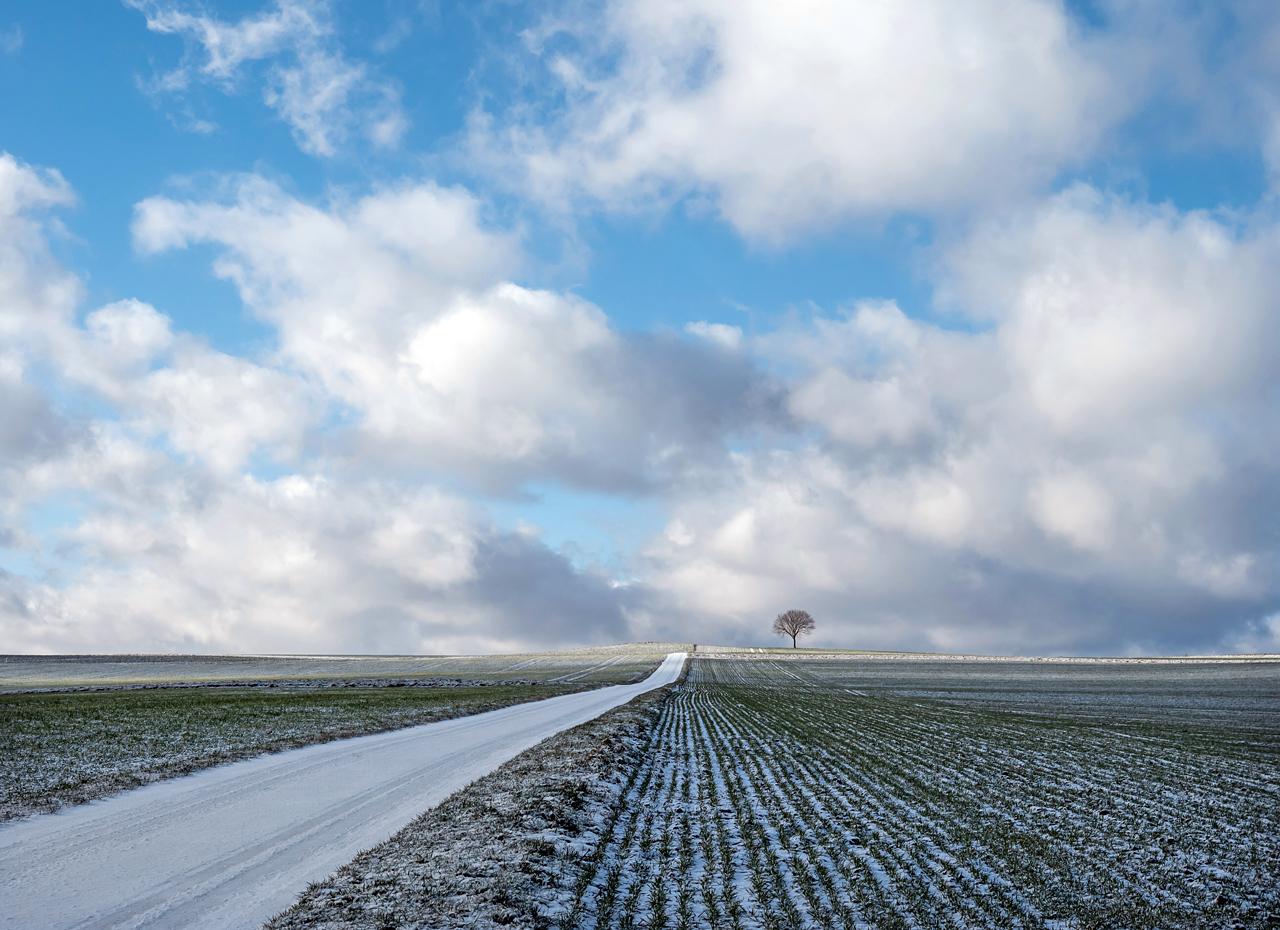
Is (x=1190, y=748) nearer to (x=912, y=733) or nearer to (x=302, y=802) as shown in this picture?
(x=912, y=733)

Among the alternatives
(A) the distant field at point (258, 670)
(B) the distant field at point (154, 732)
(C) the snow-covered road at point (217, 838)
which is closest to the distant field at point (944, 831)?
(C) the snow-covered road at point (217, 838)

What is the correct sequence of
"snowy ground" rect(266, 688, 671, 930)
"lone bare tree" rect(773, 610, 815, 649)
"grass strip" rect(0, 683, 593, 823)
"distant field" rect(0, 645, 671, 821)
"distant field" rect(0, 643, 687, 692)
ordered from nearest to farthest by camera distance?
"snowy ground" rect(266, 688, 671, 930)
"grass strip" rect(0, 683, 593, 823)
"distant field" rect(0, 645, 671, 821)
"distant field" rect(0, 643, 687, 692)
"lone bare tree" rect(773, 610, 815, 649)

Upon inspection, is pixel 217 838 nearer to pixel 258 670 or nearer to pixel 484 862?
pixel 484 862

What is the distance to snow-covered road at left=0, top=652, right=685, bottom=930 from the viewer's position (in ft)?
29.7

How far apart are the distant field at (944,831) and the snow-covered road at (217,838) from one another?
4.21 meters

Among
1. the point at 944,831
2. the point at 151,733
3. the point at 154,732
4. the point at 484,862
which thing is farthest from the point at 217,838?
the point at 154,732

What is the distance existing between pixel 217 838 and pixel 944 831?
1210 centimetres

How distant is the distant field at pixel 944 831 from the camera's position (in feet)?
29.6

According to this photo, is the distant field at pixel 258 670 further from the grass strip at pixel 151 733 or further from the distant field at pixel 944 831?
the distant field at pixel 944 831

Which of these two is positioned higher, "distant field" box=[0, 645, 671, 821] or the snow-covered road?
the snow-covered road

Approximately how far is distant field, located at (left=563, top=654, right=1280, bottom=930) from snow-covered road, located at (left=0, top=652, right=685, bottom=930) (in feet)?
13.8

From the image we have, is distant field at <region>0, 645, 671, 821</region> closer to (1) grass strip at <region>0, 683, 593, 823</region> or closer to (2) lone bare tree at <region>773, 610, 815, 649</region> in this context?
(1) grass strip at <region>0, 683, 593, 823</region>

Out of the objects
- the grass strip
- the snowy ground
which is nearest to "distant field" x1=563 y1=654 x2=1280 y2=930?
the snowy ground

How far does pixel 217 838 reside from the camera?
39.9 feet
